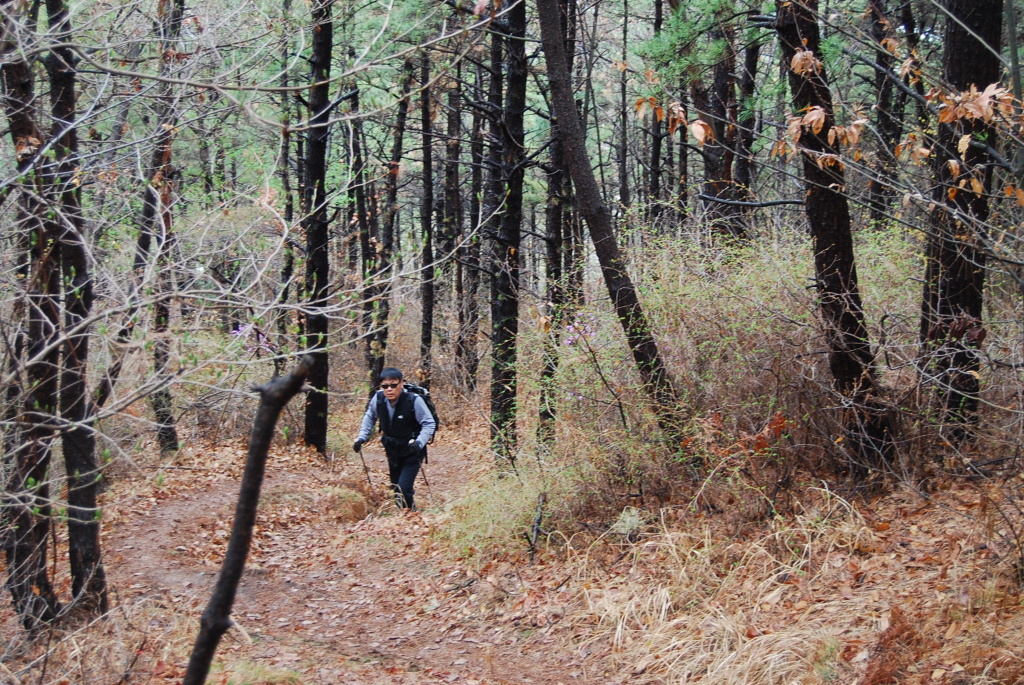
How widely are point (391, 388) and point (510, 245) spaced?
234 cm

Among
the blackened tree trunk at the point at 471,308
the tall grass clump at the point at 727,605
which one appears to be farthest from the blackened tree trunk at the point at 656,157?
the tall grass clump at the point at 727,605

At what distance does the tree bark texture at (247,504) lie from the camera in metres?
1.85

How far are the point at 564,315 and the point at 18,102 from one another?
5.20 meters

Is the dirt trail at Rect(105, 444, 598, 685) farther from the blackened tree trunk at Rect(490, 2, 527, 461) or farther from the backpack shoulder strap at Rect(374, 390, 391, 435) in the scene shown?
the blackened tree trunk at Rect(490, 2, 527, 461)

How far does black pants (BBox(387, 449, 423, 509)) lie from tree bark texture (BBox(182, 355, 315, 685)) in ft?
24.1

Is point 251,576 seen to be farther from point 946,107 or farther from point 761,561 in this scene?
point 946,107

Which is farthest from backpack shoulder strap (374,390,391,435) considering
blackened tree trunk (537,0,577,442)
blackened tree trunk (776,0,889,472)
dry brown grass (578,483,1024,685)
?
blackened tree trunk (776,0,889,472)

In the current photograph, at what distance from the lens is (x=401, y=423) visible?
9.32 m

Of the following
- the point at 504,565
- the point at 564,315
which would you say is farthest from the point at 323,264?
the point at 504,565

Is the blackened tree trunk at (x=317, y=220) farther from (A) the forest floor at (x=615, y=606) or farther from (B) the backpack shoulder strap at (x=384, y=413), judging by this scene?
(A) the forest floor at (x=615, y=606)

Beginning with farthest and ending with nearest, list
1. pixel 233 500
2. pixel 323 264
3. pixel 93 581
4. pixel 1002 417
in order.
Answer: pixel 323 264, pixel 233 500, pixel 1002 417, pixel 93 581

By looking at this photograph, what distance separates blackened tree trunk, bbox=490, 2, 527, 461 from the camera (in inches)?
380

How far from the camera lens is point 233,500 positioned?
1020cm

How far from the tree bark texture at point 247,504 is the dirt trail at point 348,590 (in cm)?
331
